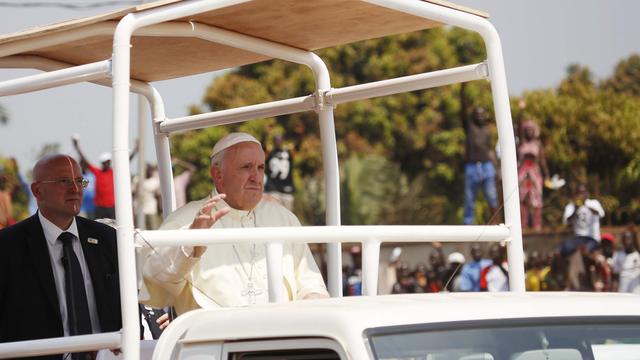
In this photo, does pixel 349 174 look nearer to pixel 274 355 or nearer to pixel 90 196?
pixel 90 196

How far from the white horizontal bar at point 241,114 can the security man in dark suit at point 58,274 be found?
597 mm

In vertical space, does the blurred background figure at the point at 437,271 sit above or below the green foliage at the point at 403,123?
below

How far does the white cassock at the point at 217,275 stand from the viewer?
566 centimetres

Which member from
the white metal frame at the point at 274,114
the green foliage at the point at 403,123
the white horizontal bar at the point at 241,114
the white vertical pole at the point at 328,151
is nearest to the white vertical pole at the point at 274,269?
the white metal frame at the point at 274,114

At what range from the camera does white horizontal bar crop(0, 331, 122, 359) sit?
16.4 feet

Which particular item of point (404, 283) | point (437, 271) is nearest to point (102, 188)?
point (404, 283)

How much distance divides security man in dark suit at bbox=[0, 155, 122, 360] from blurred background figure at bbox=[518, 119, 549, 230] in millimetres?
17272

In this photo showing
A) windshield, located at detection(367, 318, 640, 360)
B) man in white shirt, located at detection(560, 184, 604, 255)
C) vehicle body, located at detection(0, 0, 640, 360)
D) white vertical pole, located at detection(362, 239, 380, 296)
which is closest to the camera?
windshield, located at detection(367, 318, 640, 360)

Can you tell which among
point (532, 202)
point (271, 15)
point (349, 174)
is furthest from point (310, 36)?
point (349, 174)

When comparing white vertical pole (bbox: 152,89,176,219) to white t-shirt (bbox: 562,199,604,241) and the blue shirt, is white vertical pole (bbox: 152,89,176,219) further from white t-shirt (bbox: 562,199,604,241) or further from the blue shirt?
white t-shirt (bbox: 562,199,604,241)

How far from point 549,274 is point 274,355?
59.4 ft

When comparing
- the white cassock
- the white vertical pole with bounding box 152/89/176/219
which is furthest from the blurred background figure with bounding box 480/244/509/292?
the white cassock

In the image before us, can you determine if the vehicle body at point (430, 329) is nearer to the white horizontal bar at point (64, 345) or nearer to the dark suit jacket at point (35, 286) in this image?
the white horizontal bar at point (64, 345)

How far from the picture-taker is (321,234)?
5.37m
